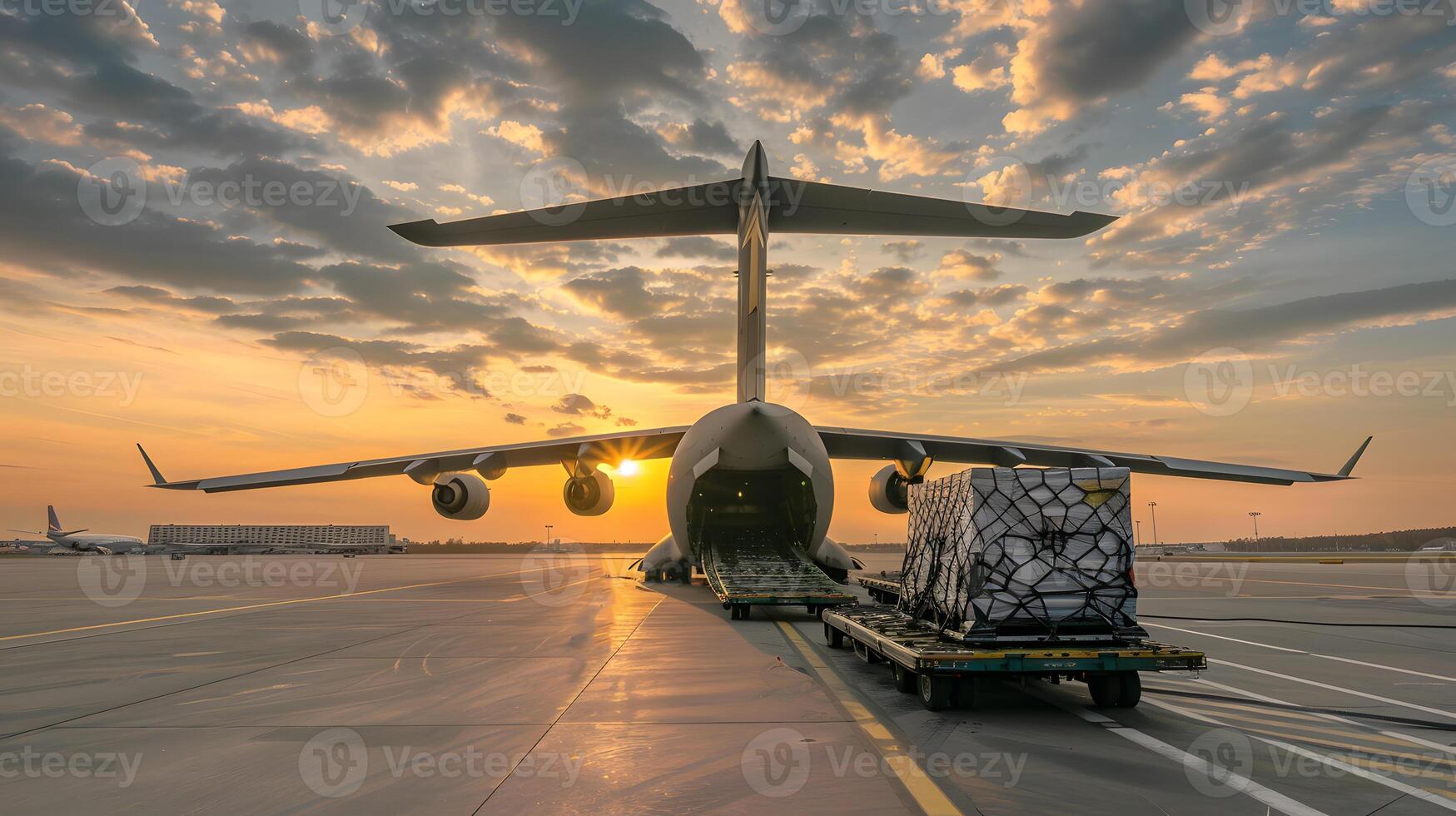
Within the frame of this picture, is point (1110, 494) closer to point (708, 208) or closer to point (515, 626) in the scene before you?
point (515, 626)

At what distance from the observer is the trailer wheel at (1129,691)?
6.03 m

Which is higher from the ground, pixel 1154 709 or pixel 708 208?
pixel 708 208

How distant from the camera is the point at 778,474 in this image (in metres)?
17.3

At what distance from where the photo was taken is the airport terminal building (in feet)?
372

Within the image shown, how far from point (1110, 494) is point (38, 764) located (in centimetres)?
765

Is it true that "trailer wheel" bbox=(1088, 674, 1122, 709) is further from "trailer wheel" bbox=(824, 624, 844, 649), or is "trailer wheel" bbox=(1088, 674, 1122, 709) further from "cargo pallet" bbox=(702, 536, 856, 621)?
"cargo pallet" bbox=(702, 536, 856, 621)

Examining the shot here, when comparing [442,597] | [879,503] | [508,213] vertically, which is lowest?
[442,597]

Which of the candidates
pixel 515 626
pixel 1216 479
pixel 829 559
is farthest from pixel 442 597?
pixel 1216 479
